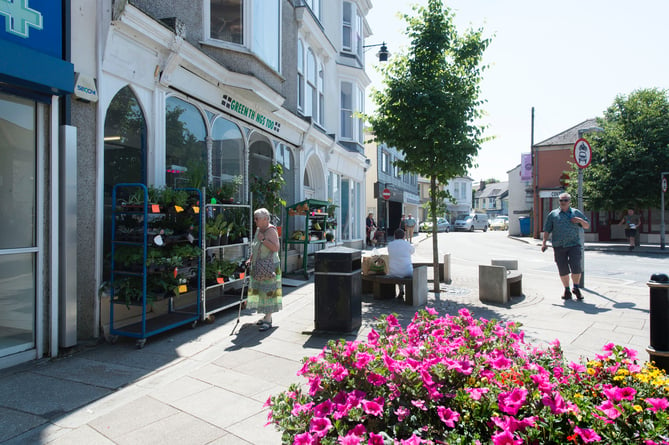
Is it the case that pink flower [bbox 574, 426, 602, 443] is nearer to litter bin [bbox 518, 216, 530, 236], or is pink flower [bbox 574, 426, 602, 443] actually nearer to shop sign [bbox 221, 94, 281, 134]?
shop sign [bbox 221, 94, 281, 134]

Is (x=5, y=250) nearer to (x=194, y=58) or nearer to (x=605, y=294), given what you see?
(x=194, y=58)

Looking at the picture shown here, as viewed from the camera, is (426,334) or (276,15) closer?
(426,334)

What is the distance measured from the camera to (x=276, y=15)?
991 centimetres

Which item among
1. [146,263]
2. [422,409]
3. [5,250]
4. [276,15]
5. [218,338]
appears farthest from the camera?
[276,15]

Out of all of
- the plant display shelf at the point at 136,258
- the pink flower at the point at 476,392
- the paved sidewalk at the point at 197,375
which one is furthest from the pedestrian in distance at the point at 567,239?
the pink flower at the point at 476,392

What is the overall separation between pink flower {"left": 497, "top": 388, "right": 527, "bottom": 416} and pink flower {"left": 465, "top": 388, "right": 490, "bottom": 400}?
81 mm

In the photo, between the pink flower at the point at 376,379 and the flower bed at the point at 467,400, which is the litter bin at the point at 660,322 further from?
the pink flower at the point at 376,379

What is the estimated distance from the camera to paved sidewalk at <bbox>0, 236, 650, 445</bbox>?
3.19 meters

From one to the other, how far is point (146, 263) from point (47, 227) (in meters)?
1.09

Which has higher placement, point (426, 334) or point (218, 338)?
point (426, 334)

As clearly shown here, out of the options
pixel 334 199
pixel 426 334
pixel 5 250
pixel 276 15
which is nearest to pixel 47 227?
pixel 5 250

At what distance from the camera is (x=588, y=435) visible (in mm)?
1811

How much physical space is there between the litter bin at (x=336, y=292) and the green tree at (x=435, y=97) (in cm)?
329

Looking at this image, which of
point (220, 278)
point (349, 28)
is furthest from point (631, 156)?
point (220, 278)
